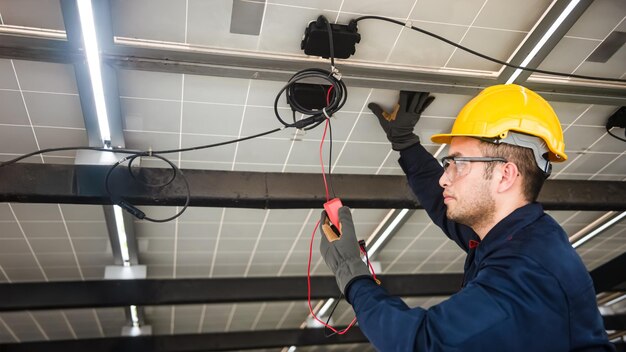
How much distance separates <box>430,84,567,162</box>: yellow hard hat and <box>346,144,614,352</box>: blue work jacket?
1.19 ft

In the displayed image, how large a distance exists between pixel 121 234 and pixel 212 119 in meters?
2.12

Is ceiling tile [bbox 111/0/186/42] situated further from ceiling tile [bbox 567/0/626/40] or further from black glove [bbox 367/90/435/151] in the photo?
ceiling tile [bbox 567/0/626/40]

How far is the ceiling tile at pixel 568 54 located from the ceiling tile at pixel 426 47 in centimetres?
65

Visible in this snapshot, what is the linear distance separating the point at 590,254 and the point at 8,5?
702cm

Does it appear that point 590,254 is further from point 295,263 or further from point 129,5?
point 129,5

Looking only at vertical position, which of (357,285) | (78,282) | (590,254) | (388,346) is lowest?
(388,346)

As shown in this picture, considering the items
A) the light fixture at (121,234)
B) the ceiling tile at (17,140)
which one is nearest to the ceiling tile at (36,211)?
the light fixture at (121,234)

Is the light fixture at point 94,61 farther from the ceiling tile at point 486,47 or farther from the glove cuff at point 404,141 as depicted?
the ceiling tile at point 486,47

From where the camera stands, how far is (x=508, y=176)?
1.76 metres

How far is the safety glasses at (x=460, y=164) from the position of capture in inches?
70.7

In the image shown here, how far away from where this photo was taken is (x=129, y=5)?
8.61 feet

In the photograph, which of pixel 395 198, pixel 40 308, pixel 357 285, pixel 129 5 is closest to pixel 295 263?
pixel 395 198

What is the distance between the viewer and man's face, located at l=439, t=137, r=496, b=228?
177 centimetres

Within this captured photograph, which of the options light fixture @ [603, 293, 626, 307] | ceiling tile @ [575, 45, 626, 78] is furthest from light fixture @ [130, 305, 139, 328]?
light fixture @ [603, 293, 626, 307]
